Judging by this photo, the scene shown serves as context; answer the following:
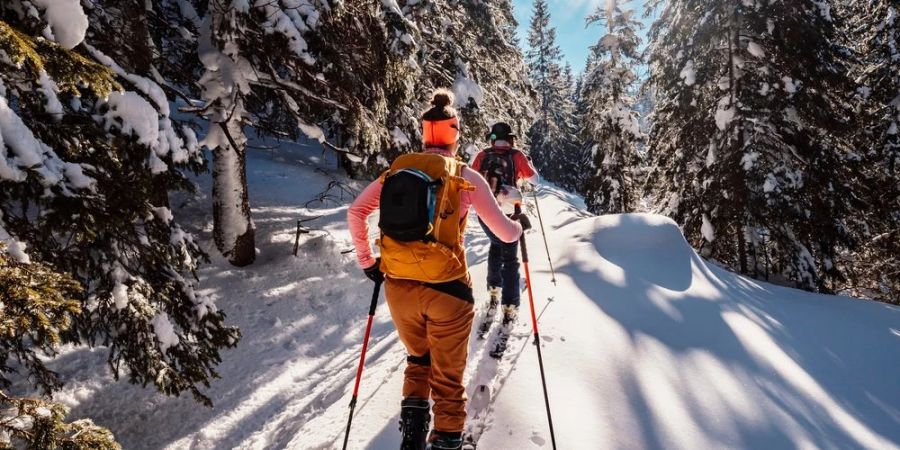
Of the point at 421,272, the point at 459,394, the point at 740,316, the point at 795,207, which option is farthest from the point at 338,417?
the point at 795,207

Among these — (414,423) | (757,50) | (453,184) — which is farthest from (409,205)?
(757,50)

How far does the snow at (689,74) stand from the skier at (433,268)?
38.7 ft

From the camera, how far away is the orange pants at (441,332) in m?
2.99

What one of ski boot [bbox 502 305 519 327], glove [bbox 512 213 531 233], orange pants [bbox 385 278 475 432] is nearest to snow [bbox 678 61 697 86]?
ski boot [bbox 502 305 519 327]

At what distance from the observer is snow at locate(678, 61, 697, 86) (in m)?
12.4

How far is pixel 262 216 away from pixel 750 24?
1347cm

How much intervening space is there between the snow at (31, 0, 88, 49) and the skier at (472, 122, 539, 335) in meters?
3.81

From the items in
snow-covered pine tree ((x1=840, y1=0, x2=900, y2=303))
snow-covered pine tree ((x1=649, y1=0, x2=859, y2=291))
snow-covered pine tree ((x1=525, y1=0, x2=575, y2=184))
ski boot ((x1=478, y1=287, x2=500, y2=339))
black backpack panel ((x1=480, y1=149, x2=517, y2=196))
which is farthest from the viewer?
snow-covered pine tree ((x1=525, y1=0, x2=575, y2=184))

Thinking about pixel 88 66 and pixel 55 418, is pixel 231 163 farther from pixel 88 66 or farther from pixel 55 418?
pixel 55 418

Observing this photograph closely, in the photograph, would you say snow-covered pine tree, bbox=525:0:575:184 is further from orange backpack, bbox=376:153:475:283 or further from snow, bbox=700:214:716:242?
orange backpack, bbox=376:153:475:283

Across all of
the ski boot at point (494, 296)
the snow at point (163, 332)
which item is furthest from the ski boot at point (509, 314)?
the snow at point (163, 332)

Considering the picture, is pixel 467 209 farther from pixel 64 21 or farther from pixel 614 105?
pixel 614 105

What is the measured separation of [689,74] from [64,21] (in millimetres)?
13546

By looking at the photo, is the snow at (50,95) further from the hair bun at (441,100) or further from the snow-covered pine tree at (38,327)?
the hair bun at (441,100)
